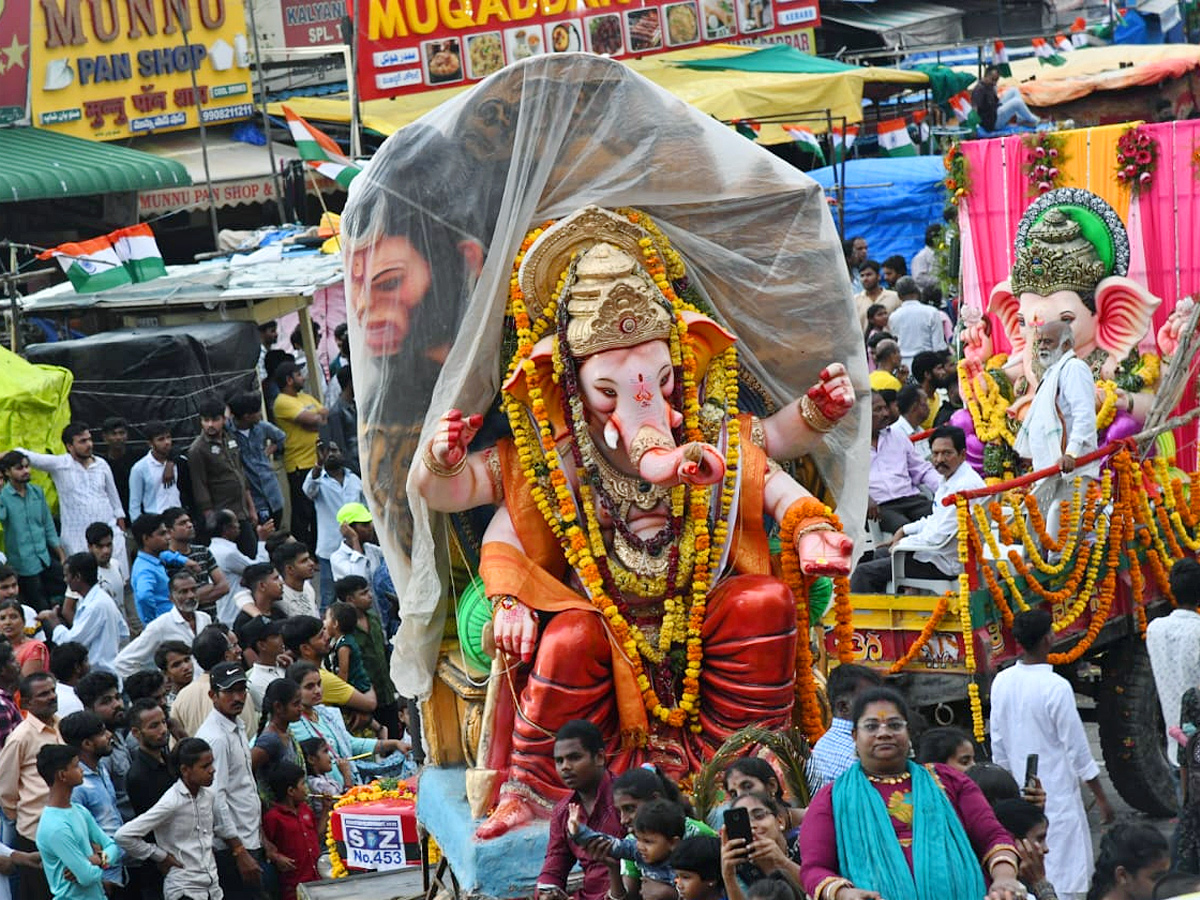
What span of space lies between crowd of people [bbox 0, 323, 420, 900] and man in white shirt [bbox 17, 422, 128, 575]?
1 cm

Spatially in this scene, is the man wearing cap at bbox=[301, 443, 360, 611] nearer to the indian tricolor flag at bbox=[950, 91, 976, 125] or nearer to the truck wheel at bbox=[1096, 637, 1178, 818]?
the truck wheel at bbox=[1096, 637, 1178, 818]

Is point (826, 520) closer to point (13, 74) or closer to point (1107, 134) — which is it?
point (1107, 134)

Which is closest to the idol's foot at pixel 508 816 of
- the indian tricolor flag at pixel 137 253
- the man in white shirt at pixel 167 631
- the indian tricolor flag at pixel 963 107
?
the man in white shirt at pixel 167 631

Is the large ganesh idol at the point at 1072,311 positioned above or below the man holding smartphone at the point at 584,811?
above

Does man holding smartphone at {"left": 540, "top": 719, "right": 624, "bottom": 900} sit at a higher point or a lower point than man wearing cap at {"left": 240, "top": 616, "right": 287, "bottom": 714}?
higher

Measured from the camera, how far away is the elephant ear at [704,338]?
284 inches

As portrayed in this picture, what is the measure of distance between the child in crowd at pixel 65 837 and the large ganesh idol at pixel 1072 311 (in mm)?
4655

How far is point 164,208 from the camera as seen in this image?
64.3ft

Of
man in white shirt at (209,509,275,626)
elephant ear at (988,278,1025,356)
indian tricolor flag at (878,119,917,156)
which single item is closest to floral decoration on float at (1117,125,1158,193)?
elephant ear at (988,278,1025,356)

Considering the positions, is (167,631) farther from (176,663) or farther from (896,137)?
(896,137)

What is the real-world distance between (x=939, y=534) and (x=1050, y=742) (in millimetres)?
1307

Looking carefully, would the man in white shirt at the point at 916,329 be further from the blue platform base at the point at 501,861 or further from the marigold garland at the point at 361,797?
the blue platform base at the point at 501,861

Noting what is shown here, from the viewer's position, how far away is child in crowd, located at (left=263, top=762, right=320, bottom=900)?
8297mm

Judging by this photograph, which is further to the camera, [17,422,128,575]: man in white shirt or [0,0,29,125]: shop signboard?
[0,0,29,125]: shop signboard
